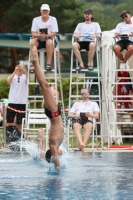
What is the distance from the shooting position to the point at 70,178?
1080cm

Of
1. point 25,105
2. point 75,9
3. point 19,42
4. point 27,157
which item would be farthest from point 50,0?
point 27,157

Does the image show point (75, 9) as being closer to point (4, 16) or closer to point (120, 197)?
point (4, 16)

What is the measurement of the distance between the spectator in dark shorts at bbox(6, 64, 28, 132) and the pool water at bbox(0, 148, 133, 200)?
7.05 ft

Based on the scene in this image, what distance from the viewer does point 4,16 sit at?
43188 mm

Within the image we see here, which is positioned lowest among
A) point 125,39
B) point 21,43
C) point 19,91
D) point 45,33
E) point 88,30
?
point 19,91

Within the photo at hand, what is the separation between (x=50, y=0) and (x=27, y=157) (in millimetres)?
27548

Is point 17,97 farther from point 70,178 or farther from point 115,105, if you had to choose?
point 70,178

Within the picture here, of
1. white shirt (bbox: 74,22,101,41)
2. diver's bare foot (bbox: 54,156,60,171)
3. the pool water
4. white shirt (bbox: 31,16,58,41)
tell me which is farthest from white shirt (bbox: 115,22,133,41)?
diver's bare foot (bbox: 54,156,60,171)

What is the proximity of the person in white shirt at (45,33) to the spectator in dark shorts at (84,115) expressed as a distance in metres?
1.14

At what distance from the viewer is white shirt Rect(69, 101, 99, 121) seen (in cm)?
1659

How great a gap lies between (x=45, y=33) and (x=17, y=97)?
1742 mm

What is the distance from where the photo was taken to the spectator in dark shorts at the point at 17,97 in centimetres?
1714

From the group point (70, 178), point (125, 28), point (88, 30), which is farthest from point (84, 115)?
point (70, 178)

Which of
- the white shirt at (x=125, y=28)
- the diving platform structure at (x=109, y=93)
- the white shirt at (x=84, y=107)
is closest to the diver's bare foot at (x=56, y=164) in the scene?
the white shirt at (x=84, y=107)
